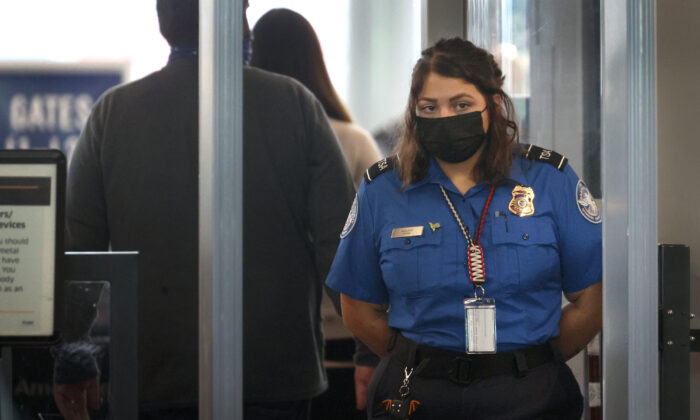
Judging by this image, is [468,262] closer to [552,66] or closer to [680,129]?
[680,129]

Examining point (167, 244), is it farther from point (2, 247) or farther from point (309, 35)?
point (309, 35)

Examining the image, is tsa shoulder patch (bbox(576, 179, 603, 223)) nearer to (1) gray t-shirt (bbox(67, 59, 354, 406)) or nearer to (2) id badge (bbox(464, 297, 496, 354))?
(2) id badge (bbox(464, 297, 496, 354))

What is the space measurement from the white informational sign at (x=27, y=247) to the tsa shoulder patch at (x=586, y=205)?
1.32 m

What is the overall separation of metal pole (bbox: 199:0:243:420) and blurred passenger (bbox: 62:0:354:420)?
0.58m

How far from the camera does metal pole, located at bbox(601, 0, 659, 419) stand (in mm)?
1710

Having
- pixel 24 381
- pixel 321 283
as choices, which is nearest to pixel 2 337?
pixel 24 381

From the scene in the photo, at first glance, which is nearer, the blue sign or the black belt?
the black belt

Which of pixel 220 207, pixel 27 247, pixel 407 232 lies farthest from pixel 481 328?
pixel 27 247

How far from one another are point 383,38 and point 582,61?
689 mm

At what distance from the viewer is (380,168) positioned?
2.36m

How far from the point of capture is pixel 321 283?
8.37 feet

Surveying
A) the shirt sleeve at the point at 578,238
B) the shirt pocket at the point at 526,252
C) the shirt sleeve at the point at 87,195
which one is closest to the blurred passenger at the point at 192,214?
the shirt sleeve at the point at 87,195

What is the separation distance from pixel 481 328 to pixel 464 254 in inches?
8.1

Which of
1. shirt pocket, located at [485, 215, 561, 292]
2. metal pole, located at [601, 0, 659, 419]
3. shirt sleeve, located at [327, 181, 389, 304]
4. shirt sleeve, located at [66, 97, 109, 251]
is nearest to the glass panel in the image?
shirt pocket, located at [485, 215, 561, 292]
